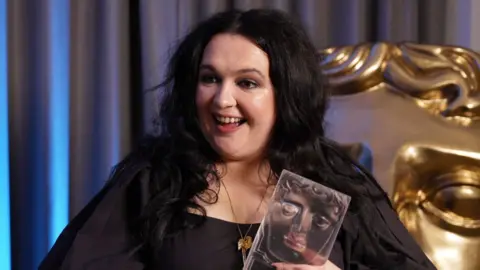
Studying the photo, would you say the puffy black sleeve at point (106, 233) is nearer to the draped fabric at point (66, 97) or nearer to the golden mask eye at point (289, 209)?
the golden mask eye at point (289, 209)

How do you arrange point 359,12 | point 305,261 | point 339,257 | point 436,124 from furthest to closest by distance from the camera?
1. point 359,12
2. point 436,124
3. point 339,257
4. point 305,261

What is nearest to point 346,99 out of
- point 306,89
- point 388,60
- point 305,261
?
point 388,60

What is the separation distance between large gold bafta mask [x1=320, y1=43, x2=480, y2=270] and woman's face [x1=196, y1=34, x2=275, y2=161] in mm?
267

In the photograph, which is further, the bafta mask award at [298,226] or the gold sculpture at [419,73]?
the gold sculpture at [419,73]

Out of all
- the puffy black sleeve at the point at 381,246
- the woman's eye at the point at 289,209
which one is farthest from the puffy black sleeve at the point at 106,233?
the puffy black sleeve at the point at 381,246

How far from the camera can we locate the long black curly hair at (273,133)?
92 cm

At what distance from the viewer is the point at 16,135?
1210 mm

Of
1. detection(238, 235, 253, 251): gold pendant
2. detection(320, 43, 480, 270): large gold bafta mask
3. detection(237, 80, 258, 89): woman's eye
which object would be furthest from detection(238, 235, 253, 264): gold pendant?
detection(320, 43, 480, 270): large gold bafta mask

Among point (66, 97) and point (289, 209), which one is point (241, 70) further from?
point (66, 97)

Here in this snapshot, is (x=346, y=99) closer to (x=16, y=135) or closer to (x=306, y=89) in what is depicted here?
(x=306, y=89)

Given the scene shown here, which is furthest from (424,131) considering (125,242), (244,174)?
(125,242)

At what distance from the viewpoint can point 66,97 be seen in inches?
48.8

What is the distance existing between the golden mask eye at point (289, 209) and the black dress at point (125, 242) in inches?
3.7

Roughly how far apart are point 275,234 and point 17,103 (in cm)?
64
